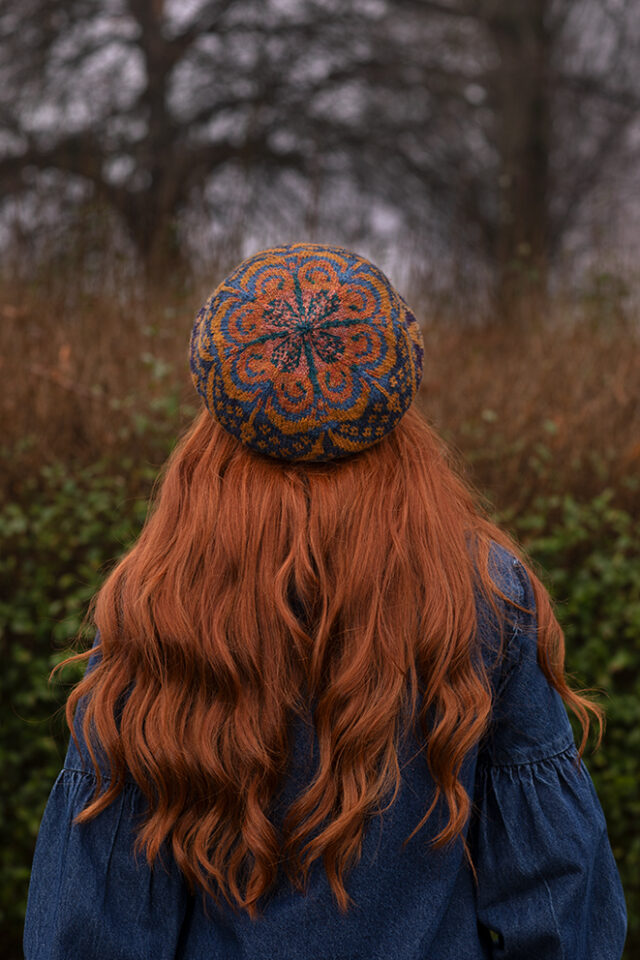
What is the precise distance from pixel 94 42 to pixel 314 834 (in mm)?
7148

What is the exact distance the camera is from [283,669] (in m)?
1.14

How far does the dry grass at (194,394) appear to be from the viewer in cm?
293

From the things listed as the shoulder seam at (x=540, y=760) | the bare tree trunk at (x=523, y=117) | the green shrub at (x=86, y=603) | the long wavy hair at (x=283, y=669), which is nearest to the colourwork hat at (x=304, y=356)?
the long wavy hair at (x=283, y=669)

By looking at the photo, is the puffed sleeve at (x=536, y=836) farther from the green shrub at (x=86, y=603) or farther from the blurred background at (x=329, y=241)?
the green shrub at (x=86, y=603)

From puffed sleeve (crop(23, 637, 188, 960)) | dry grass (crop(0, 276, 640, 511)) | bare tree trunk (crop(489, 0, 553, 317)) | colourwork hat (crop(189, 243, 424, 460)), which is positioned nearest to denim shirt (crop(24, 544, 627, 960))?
puffed sleeve (crop(23, 637, 188, 960))

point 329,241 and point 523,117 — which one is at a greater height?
point 523,117

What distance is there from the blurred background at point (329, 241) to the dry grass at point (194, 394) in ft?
0.05

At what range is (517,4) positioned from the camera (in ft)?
21.5

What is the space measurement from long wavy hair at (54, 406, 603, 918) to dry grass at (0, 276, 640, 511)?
1.32 metres

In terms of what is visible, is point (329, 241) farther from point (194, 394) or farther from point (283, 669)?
point (283, 669)

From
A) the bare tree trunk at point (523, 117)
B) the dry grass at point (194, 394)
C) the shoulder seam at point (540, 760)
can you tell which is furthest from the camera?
the bare tree trunk at point (523, 117)

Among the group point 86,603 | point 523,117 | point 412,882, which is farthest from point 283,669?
point 523,117

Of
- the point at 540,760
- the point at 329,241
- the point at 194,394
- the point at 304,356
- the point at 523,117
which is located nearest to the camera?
the point at 304,356

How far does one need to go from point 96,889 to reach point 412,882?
495mm
